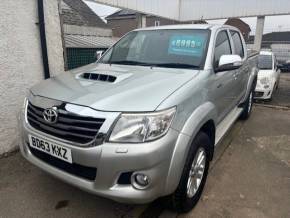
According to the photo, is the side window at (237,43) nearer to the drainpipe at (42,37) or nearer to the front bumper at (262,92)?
the drainpipe at (42,37)

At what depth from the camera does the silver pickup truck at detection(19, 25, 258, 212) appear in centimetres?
190

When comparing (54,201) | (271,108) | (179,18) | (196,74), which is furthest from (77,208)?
(179,18)

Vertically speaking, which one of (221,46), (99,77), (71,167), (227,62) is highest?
(221,46)

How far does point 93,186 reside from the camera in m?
1.98

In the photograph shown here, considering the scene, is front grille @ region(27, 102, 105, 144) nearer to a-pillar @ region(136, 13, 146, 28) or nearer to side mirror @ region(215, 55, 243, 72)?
side mirror @ region(215, 55, 243, 72)

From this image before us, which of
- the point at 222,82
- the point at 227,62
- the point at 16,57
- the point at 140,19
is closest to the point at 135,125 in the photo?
the point at 227,62

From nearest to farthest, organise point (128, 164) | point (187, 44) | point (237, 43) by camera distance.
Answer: point (128, 164)
point (187, 44)
point (237, 43)

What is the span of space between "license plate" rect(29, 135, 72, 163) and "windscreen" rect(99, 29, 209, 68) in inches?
54.9

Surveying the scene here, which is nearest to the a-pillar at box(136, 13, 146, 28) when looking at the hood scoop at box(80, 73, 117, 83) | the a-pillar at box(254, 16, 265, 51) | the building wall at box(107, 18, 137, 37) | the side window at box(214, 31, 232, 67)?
the side window at box(214, 31, 232, 67)

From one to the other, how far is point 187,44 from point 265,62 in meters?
6.26

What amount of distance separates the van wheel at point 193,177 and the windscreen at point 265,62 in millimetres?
6382

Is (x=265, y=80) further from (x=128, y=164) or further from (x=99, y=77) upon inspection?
(x=128, y=164)

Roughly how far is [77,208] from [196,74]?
5.89 ft

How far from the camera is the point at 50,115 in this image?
2.14m
